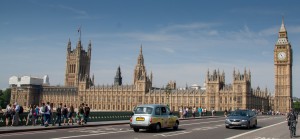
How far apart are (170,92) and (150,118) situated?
86082mm

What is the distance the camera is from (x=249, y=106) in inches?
4215

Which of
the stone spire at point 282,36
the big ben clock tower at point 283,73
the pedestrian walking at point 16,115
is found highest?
the stone spire at point 282,36

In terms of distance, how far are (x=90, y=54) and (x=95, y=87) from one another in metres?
37.0

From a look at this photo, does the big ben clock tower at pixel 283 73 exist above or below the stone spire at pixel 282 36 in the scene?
below

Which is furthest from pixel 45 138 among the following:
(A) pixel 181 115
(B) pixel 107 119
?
(A) pixel 181 115

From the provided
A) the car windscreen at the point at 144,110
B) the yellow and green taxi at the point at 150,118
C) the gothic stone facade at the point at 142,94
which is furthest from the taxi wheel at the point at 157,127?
the gothic stone facade at the point at 142,94

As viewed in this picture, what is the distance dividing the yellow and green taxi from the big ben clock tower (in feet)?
336

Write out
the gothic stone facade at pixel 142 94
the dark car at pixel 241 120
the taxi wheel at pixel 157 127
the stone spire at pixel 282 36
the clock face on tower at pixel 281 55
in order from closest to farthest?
1. the taxi wheel at pixel 157 127
2. the dark car at pixel 241 120
3. the gothic stone facade at pixel 142 94
4. the clock face on tower at pixel 281 55
5. the stone spire at pixel 282 36

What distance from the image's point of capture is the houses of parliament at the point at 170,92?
355ft

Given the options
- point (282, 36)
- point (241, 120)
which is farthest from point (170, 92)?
point (241, 120)

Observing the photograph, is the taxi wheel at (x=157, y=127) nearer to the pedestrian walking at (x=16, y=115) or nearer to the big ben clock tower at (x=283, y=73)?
the pedestrian walking at (x=16, y=115)

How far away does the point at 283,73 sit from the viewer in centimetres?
12162

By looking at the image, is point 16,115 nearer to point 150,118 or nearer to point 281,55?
point 150,118

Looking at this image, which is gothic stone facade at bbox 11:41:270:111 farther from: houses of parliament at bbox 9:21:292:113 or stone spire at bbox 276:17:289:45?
stone spire at bbox 276:17:289:45
